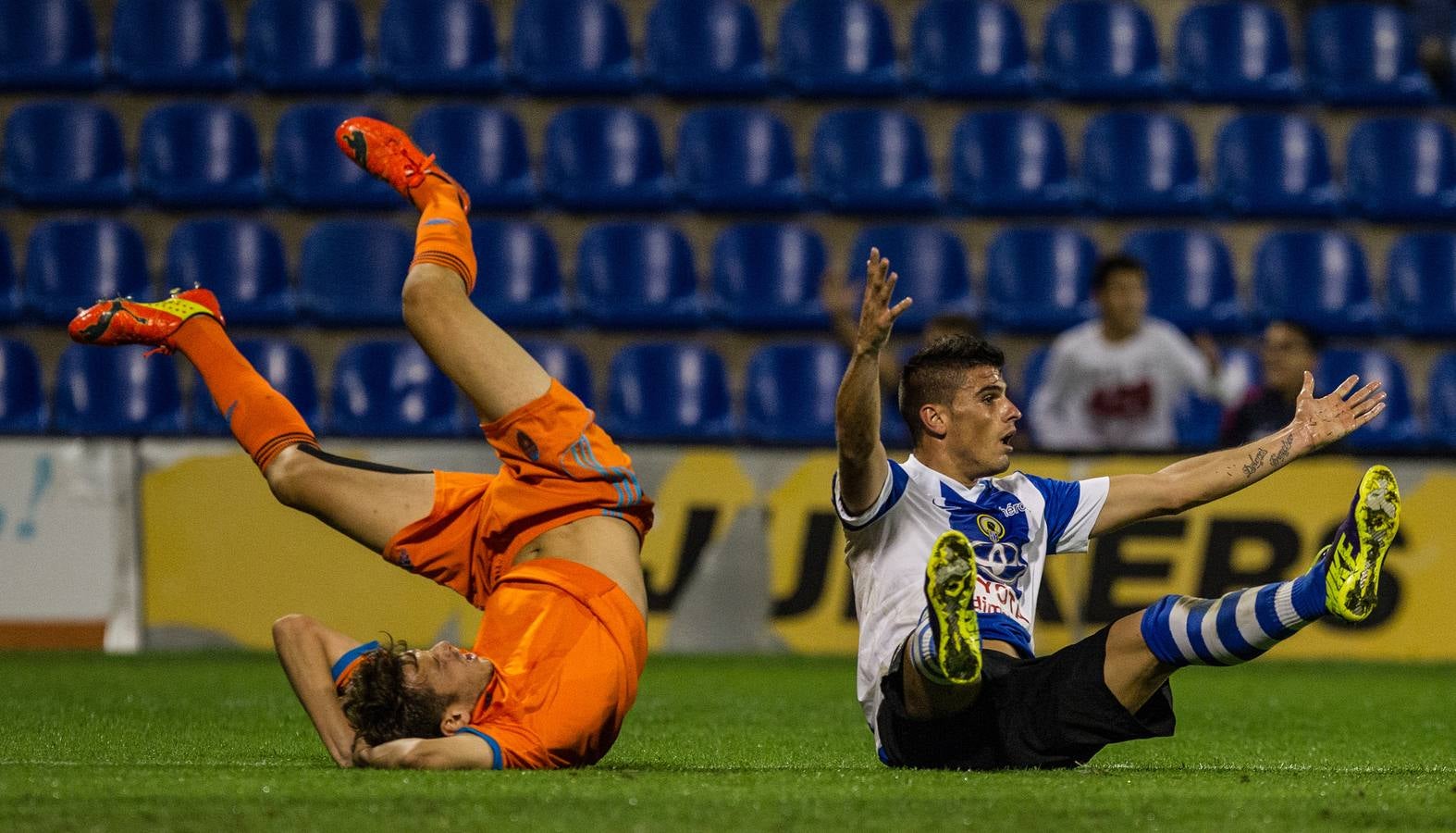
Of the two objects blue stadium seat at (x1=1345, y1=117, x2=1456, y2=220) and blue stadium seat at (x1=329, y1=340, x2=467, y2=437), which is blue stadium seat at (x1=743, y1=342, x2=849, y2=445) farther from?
blue stadium seat at (x1=1345, y1=117, x2=1456, y2=220)

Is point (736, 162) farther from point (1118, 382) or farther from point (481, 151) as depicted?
point (1118, 382)

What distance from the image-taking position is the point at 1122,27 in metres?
11.3

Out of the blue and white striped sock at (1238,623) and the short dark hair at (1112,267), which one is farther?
the short dark hair at (1112,267)

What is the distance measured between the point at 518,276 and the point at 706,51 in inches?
73.0

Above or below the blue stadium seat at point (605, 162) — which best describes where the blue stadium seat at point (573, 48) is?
above

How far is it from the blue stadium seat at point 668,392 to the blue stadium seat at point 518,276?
50 centimetres

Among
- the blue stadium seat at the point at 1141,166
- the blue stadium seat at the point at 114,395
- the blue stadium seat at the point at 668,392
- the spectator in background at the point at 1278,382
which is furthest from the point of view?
the blue stadium seat at the point at 1141,166

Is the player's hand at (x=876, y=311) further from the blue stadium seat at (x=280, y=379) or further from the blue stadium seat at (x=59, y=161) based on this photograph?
the blue stadium seat at (x=59, y=161)

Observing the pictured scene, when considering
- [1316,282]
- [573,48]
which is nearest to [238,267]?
[573,48]

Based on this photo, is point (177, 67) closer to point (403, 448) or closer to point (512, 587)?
point (403, 448)

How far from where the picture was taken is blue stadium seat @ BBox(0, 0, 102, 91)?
10734 millimetres

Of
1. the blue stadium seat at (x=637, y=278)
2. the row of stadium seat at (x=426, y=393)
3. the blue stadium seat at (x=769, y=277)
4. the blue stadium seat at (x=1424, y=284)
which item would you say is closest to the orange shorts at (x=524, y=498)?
the row of stadium seat at (x=426, y=393)

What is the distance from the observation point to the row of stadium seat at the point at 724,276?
Answer: 1027 centimetres

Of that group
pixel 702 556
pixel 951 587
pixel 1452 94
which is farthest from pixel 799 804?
pixel 1452 94
